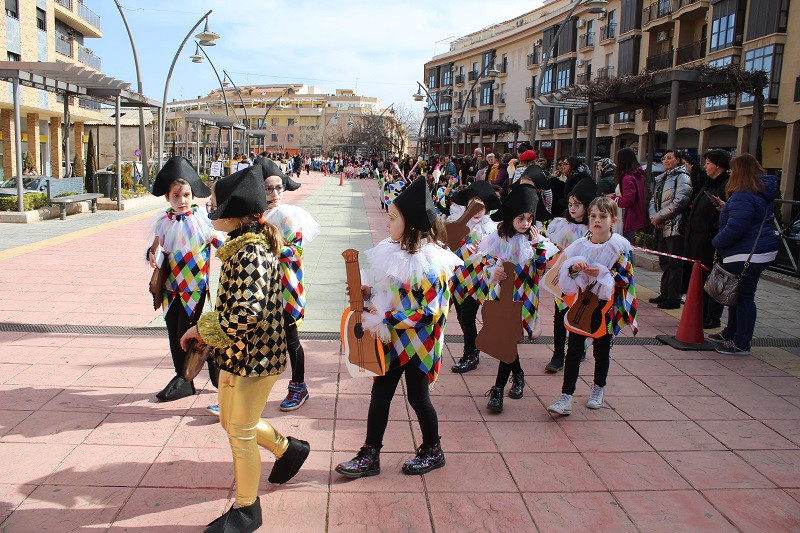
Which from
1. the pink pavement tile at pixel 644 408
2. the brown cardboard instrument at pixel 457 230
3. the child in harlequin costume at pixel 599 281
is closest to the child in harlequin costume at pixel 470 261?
the brown cardboard instrument at pixel 457 230

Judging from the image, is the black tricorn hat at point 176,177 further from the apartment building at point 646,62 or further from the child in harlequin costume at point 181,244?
the apartment building at point 646,62

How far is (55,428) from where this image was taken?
4145 mm

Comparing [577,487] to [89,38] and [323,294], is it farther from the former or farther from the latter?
[89,38]

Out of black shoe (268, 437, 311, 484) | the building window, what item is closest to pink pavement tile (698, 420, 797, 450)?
black shoe (268, 437, 311, 484)

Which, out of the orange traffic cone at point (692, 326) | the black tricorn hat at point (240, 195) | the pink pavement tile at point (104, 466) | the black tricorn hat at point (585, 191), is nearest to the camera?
the black tricorn hat at point (240, 195)

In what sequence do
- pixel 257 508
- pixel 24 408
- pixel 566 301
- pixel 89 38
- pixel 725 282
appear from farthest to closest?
pixel 89 38, pixel 725 282, pixel 566 301, pixel 24 408, pixel 257 508

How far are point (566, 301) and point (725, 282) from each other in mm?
2217

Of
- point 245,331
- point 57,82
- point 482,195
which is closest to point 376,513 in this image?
point 245,331

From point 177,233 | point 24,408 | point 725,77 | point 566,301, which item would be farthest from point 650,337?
point 725,77

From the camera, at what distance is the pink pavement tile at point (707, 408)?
15.5 feet

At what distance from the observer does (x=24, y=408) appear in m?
4.43

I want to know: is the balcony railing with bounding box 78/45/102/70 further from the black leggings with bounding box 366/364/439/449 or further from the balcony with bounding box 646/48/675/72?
the black leggings with bounding box 366/364/439/449

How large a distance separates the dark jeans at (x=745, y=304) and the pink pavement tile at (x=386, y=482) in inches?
148

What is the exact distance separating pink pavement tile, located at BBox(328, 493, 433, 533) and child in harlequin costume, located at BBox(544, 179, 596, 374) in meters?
2.37
